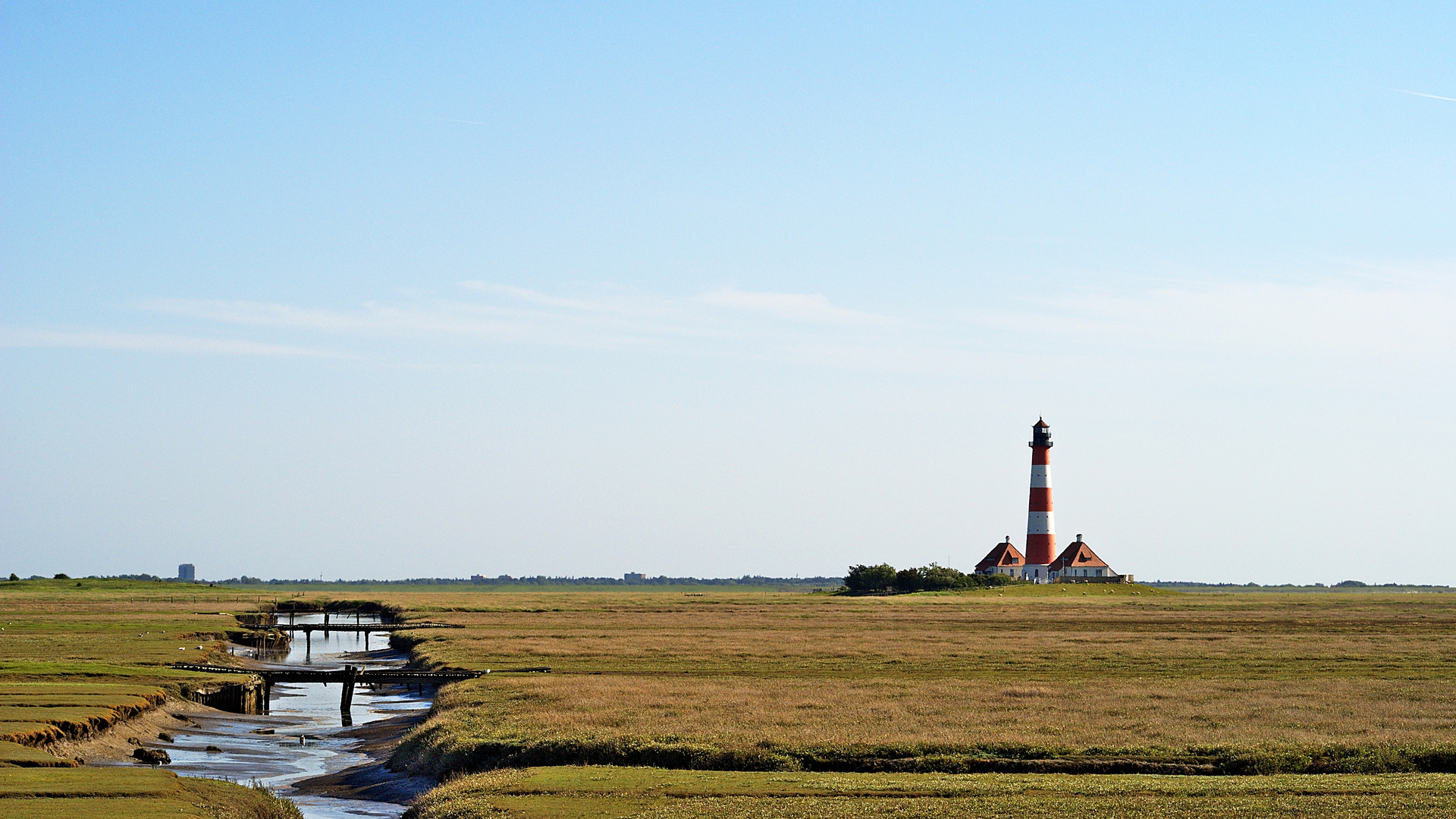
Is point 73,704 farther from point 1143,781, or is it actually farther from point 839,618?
point 839,618

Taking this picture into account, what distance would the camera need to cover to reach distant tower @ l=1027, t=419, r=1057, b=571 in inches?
5763

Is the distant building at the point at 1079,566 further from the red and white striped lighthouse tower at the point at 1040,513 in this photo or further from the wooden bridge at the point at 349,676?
the wooden bridge at the point at 349,676

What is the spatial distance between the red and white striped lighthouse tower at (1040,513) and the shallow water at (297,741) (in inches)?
3549

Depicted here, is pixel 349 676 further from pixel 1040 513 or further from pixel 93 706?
pixel 1040 513

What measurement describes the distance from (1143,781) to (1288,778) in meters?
3.28

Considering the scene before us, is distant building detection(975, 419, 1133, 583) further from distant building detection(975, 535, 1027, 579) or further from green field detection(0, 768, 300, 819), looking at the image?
green field detection(0, 768, 300, 819)

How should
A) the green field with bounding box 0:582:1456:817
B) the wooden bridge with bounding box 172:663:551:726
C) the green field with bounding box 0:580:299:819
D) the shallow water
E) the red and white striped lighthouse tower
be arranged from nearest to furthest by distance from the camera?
1. the green field with bounding box 0:580:299:819
2. the green field with bounding box 0:582:1456:817
3. the shallow water
4. the wooden bridge with bounding box 172:663:551:726
5. the red and white striped lighthouse tower

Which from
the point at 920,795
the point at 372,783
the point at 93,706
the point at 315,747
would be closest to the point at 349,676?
the point at 315,747

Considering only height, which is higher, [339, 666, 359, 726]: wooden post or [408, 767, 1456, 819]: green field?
[408, 767, 1456, 819]: green field

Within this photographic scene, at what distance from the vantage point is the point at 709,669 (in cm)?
5484

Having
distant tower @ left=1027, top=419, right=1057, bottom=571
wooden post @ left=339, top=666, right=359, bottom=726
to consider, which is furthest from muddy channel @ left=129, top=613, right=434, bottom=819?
distant tower @ left=1027, top=419, right=1057, bottom=571

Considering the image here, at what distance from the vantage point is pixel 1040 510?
148 metres

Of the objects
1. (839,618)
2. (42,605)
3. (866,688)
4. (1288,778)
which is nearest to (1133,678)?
(866,688)

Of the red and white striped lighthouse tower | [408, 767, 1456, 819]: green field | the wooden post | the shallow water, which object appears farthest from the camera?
the red and white striped lighthouse tower
